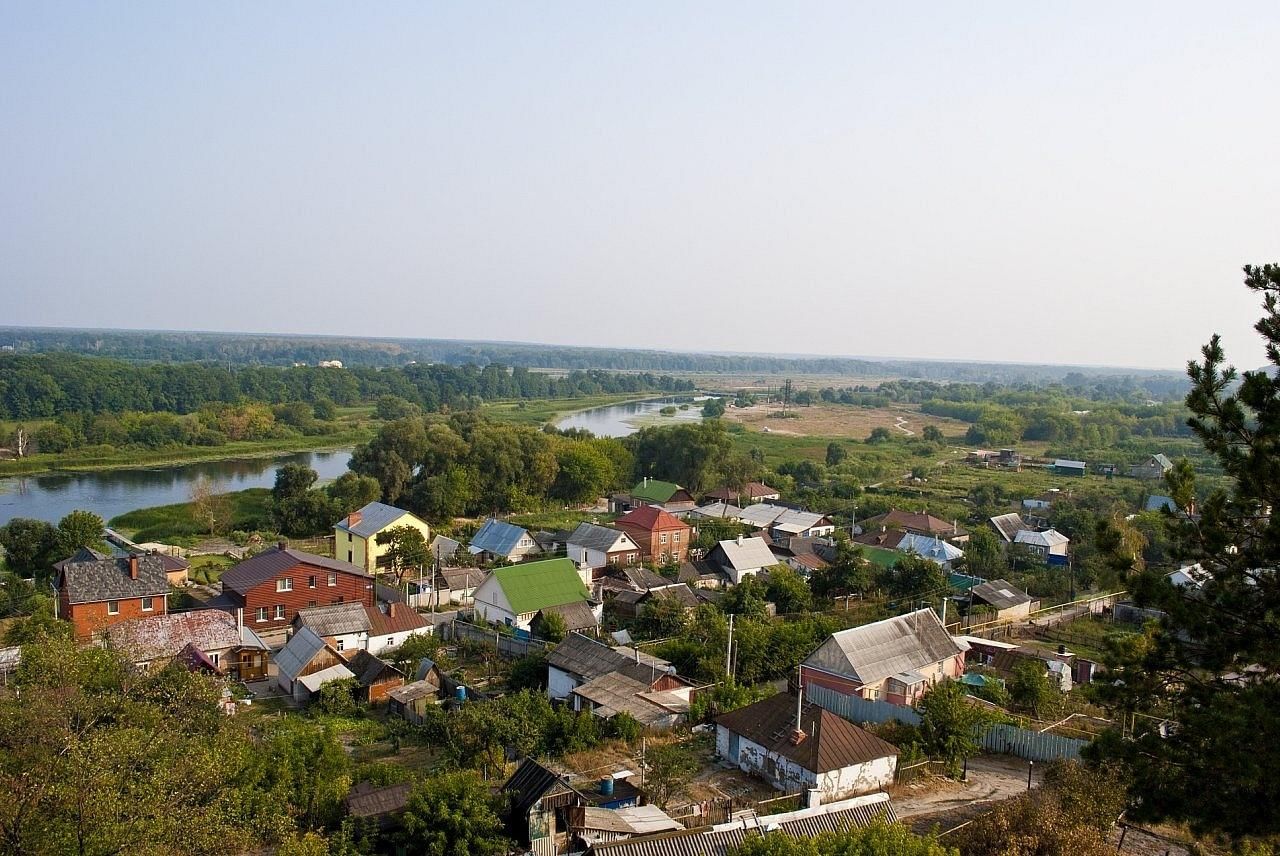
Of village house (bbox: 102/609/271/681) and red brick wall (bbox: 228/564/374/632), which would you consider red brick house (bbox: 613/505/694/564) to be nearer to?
red brick wall (bbox: 228/564/374/632)

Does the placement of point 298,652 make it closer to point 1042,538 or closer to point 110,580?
point 110,580

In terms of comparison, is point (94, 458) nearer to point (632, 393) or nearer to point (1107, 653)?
point (1107, 653)

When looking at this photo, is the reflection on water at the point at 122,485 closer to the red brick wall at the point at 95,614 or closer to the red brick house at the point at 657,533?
the red brick wall at the point at 95,614

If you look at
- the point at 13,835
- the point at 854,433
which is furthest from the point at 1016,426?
the point at 13,835

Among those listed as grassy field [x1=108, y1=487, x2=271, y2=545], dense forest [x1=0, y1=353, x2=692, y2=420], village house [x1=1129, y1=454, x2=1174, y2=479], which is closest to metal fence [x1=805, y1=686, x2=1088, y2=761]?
grassy field [x1=108, y1=487, x2=271, y2=545]

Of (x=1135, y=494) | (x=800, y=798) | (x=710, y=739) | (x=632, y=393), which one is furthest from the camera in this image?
(x=632, y=393)

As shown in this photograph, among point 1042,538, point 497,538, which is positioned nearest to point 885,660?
point 497,538
